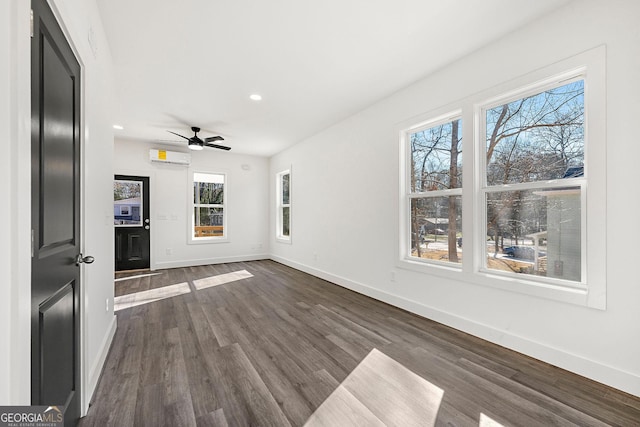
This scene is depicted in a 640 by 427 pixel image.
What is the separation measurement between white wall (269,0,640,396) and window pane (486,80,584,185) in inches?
9.5

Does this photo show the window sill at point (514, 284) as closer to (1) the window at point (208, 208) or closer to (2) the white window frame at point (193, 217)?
(2) the white window frame at point (193, 217)

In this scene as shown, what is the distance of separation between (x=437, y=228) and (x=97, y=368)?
333 centimetres

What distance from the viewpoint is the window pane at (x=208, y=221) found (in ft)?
21.0

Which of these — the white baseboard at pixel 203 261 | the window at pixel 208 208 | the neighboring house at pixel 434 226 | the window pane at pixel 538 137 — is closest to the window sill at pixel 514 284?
the neighboring house at pixel 434 226

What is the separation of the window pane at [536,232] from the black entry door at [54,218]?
124 inches

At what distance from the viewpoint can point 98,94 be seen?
2107 millimetres

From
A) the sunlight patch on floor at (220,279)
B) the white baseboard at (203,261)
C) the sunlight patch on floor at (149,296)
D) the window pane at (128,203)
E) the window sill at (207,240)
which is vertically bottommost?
the sunlight patch on floor at (149,296)

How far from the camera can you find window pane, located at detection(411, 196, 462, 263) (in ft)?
9.61

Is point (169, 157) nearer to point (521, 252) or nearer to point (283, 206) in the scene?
point (283, 206)

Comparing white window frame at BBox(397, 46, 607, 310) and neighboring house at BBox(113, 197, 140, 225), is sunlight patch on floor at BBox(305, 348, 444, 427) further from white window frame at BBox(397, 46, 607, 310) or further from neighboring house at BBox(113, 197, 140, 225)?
neighboring house at BBox(113, 197, 140, 225)

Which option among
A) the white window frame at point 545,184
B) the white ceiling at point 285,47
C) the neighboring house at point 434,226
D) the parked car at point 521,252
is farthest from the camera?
the neighboring house at point 434,226
